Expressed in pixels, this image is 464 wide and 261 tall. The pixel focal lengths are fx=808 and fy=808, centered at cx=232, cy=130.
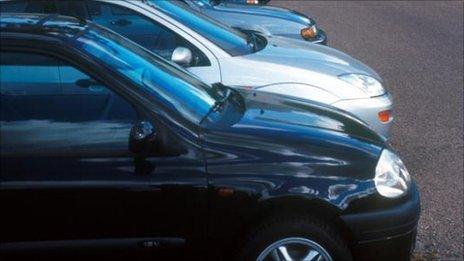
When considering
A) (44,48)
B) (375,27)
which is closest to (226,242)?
(44,48)

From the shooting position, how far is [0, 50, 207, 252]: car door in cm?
389

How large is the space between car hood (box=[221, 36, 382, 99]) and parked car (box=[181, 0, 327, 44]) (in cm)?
248

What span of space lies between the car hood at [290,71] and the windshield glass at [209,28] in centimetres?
14

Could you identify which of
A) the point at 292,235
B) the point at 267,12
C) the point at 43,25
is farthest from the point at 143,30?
the point at 267,12

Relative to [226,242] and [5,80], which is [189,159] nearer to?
[226,242]

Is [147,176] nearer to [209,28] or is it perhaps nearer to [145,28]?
[145,28]

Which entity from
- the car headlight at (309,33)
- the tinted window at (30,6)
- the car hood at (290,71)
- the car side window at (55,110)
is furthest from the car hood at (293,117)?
the car headlight at (309,33)

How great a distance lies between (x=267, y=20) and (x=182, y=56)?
3691 mm

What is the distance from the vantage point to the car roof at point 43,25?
409 cm

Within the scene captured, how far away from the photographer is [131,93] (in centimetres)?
400

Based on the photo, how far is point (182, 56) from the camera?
20.9ft

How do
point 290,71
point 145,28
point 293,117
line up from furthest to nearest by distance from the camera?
point 290,71 → point 145,28 → point 293,117

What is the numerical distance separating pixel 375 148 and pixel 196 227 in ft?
3.62

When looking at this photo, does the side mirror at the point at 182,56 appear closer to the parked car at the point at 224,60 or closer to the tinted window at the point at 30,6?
the parked car at the point at 224,60
